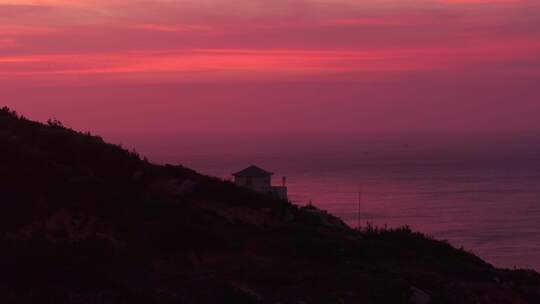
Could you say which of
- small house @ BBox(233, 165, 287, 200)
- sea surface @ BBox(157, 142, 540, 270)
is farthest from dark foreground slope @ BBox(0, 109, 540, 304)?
sea surface @ BBox(157, 142, 540, 270)

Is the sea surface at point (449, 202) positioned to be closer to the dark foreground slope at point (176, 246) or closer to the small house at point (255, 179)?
the small house at point (255, 179)

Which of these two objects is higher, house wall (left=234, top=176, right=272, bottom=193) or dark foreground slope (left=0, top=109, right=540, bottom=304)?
house wall (left=234, top=176, right=272, bottom=193)

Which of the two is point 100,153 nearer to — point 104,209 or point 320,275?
point 104,209

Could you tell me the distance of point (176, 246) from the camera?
17359 mm

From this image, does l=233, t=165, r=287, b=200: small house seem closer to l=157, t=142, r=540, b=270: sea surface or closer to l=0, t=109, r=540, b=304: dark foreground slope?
l=157, t=142, r=540, b=270: sea surface

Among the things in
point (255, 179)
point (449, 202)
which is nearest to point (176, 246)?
point (255, 179)

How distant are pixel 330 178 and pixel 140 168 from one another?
156933 millimetres

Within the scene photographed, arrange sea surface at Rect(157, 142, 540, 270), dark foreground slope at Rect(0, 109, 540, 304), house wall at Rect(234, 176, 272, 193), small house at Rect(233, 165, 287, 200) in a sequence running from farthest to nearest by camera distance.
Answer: sea surface at Rect(157, 142, 540, 270) < small house at Rect(233, 165, 287, 200) < house wall at Rect(234, 176, 272, 193) < dark foreground slope at Rect(0, 109, 540, 304)

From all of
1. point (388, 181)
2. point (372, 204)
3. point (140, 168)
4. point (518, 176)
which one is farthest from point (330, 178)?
point (140, 168)

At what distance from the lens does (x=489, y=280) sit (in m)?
18.7

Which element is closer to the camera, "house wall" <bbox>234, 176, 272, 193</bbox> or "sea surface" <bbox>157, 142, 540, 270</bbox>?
"house wall" <bbox>234, 176, 272, 193</bbox>

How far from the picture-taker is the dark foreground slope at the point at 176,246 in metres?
14.8

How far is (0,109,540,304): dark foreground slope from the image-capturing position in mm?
14812

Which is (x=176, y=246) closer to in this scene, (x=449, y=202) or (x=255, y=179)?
(x=255, y=179)
